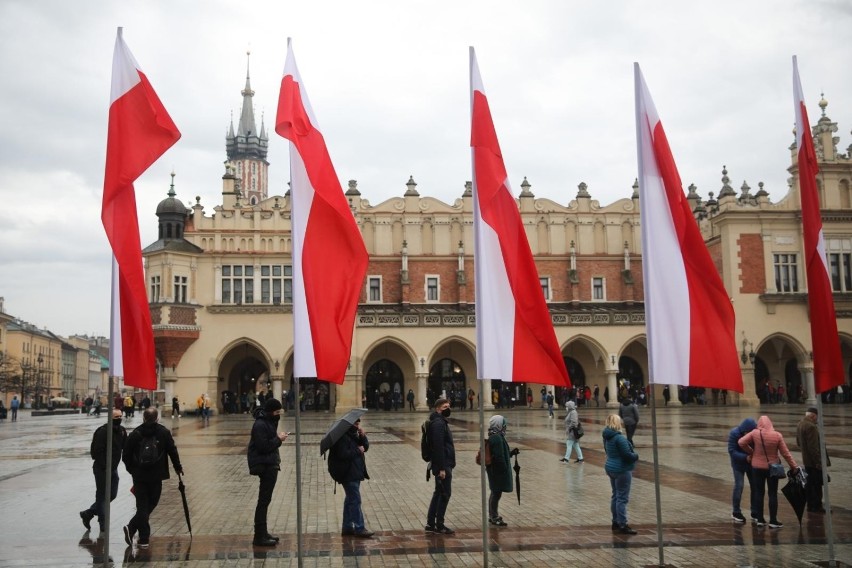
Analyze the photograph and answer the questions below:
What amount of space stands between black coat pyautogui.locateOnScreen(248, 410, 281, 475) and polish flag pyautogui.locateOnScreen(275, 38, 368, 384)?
203 centimetres

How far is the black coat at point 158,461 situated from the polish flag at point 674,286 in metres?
5.65

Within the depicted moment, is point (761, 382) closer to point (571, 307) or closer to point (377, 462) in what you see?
point (571, 307)

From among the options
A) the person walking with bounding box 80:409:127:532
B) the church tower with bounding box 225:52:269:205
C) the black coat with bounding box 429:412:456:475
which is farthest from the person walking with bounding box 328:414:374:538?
the church tower with bounding box 225:52:269:205

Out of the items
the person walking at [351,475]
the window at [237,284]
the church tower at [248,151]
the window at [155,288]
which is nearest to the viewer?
the person walking at [351,475]

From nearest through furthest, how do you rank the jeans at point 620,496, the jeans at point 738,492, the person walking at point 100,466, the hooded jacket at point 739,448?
the jeans at point 620,496 → the person walking at point 100,466 → the jeans at point 738,492 → the hooded jacket at point 739,448

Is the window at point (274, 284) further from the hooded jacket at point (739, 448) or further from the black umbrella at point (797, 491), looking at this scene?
the black umbrella at point (797, 491)

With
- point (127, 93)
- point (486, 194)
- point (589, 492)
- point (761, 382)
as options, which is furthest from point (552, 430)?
point (761, 382)

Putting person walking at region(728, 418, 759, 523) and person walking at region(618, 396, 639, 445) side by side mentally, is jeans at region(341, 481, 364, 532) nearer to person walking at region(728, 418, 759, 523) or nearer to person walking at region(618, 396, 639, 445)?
person walking at region(728, 418, 759, 523)

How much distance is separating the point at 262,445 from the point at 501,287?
3396 millimetres

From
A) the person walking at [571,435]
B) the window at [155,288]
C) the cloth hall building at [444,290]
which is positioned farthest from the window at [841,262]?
the window at [155,288]

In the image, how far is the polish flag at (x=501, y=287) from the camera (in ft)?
27.5

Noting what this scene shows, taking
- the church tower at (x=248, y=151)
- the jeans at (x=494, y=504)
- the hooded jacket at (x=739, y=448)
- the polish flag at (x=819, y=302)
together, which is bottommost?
the jeans at (x=494, y=504)

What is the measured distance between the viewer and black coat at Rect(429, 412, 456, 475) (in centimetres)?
984

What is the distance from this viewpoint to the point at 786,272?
148 ft
